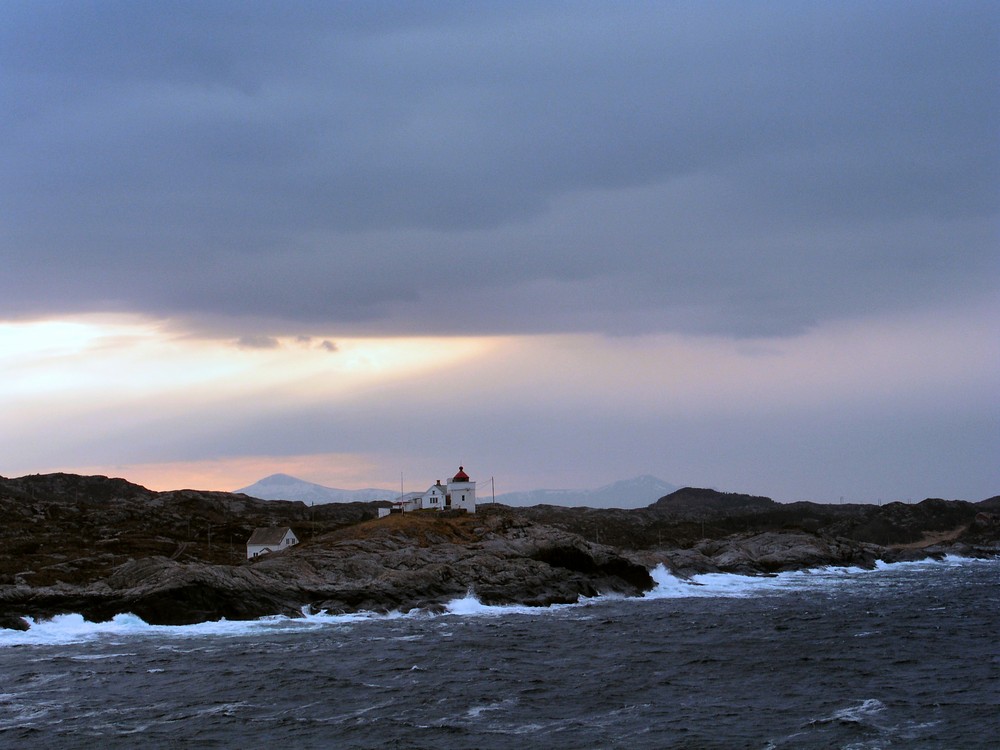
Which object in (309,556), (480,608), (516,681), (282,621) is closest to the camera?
(516,681)

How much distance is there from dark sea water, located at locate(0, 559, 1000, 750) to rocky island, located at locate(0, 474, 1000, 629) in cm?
287

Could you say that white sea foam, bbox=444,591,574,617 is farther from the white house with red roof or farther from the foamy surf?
the white house with red roof

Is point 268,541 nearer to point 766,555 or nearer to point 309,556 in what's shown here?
point 309,556

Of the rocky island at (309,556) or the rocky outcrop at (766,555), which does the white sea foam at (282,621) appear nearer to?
the rocky island at (309,556)

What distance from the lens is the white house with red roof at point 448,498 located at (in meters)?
111

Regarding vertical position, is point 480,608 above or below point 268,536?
below

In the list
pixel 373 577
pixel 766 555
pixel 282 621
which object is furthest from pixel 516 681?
pixel 766 555

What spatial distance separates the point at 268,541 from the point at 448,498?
1136 inches

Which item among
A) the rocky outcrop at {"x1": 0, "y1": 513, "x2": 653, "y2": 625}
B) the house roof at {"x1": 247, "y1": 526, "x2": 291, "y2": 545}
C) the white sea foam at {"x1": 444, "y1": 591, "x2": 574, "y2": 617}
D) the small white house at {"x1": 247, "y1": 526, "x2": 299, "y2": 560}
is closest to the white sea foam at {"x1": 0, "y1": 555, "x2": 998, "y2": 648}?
the white sea foam at {"x1": 444, "y1": 591, "x2": 574, "y2": 617}

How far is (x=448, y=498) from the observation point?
11425 centimetres

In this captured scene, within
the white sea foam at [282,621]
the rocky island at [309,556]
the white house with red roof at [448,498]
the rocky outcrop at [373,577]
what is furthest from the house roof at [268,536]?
the white sea foam at [282,621]

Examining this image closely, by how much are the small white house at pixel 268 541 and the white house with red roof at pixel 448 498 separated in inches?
716

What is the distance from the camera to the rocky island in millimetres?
63094

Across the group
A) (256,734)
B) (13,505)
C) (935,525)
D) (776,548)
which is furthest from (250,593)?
(935,525)
